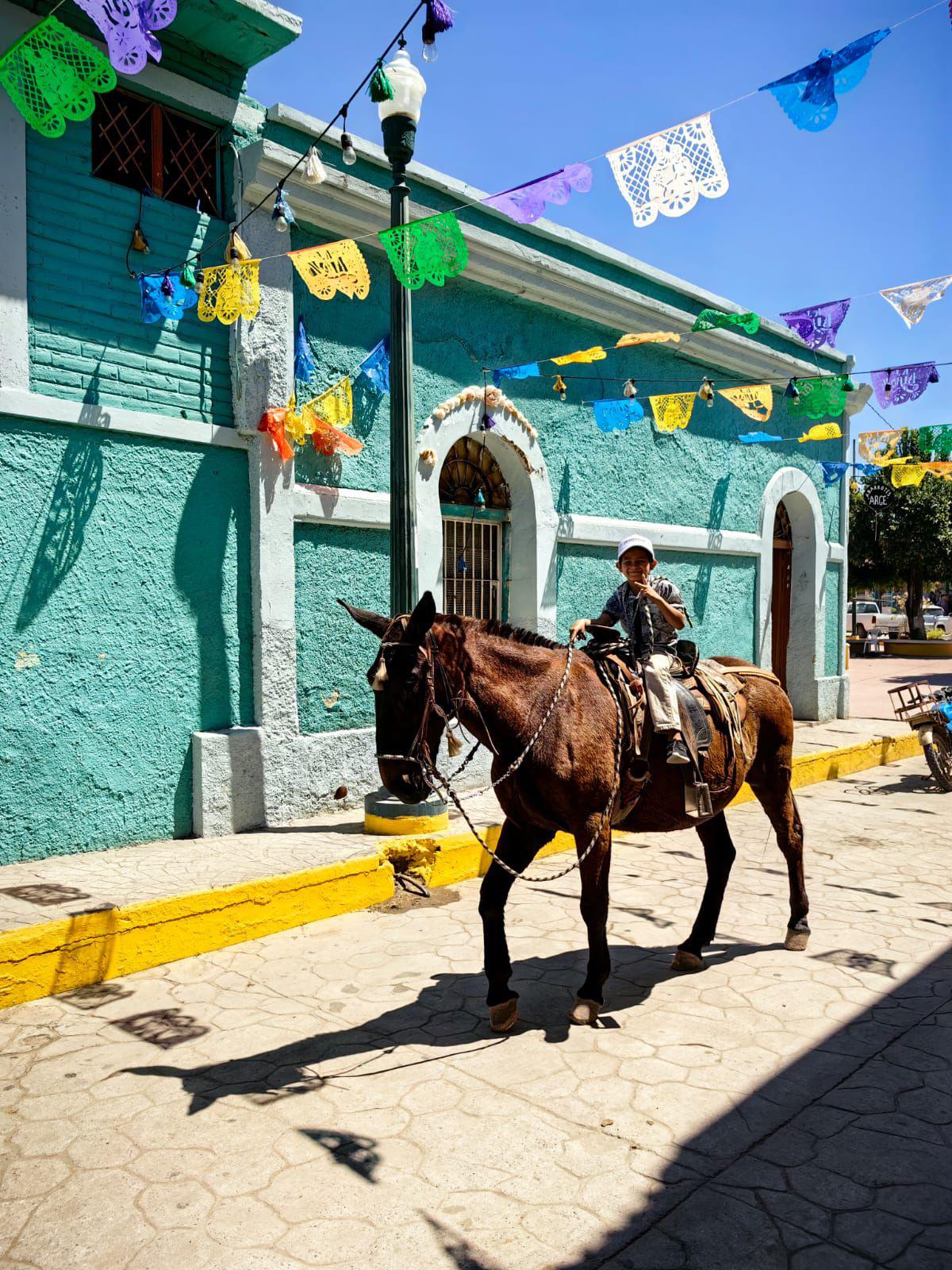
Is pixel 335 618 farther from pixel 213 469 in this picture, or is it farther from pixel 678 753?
pixel 678 753

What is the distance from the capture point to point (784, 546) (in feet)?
45.4

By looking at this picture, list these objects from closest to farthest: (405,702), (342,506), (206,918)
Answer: (405,702) → (206,918) → (342,506)

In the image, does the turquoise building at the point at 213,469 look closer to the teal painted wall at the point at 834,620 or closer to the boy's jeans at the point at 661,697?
the boy's jeans at the point at 661,697

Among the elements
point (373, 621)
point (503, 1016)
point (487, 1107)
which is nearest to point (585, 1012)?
point (503, 1016)

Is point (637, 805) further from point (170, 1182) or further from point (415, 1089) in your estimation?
point (170, 1182)

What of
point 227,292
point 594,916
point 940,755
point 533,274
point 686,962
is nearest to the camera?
point 594,916

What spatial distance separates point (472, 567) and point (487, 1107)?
6.41 m

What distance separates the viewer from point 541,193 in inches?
227

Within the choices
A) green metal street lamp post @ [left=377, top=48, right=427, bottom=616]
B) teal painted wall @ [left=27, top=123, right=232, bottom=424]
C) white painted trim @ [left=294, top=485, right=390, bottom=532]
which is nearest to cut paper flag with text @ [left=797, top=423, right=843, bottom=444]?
white painted trim @ [left=294, top=485, right=390, bottom=532]

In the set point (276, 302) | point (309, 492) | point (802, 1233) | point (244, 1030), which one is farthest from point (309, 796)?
point (802, 1233)

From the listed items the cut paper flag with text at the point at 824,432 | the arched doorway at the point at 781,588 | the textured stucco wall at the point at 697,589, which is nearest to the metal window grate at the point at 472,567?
the textured stucco wall at the point at 697,589

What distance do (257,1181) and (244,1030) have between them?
120cm

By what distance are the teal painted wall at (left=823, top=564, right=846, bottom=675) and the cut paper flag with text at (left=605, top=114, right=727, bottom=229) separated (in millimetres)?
9681

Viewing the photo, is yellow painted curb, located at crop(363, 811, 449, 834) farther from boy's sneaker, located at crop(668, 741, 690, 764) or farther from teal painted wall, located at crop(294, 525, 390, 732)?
boy's sneaker, located at crop(668, 741, 690, 764)
